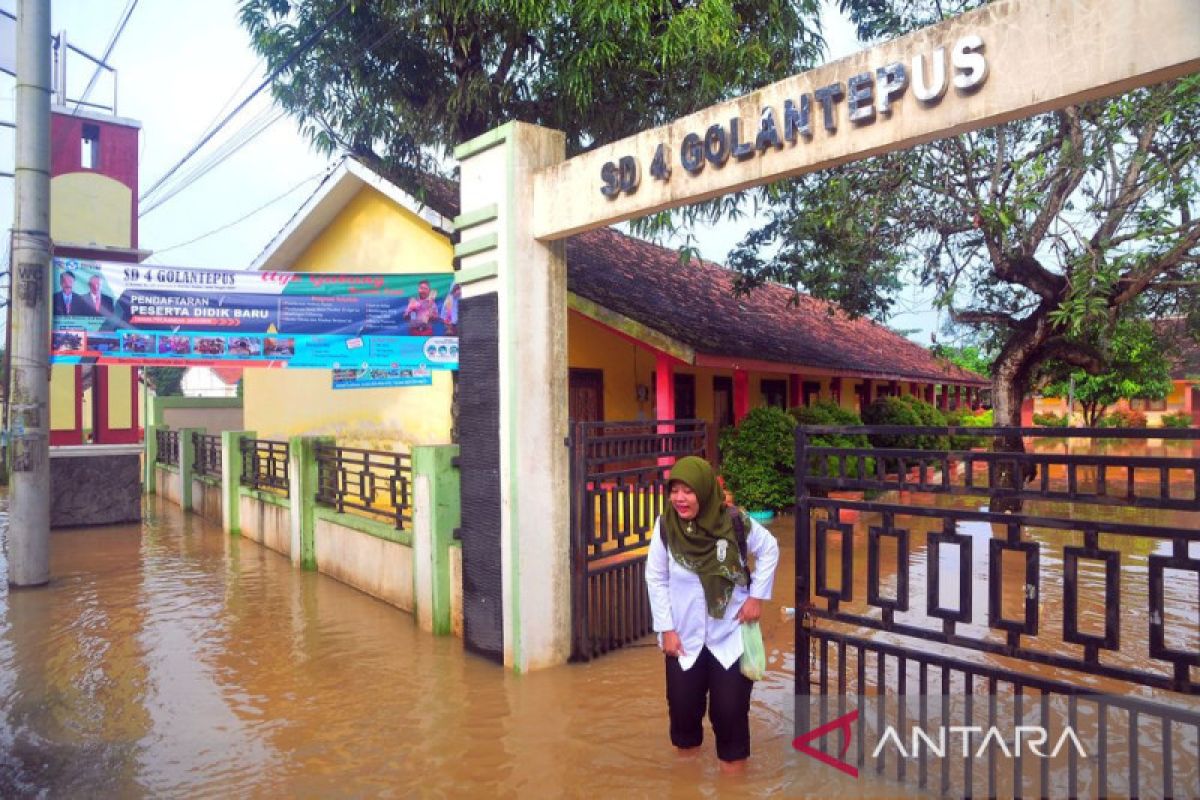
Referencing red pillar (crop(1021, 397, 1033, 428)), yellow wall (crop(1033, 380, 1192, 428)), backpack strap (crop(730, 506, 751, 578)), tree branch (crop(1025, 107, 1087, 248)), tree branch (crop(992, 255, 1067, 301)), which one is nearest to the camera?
backpack strap (crop(730, 506, 751, 578))

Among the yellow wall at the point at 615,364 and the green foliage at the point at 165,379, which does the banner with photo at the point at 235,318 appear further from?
the green foliage at the point at 165,379

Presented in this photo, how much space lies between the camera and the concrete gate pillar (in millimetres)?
5605

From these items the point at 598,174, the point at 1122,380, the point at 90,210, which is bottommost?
the point at 1122,380

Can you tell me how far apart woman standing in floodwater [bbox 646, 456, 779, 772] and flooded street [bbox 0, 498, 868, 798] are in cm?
48

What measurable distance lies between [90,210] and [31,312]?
4.79 meters

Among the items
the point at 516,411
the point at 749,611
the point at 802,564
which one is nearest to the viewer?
the point at 749,611

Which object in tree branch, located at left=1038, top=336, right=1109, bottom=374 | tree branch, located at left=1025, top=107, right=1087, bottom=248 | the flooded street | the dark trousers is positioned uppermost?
tree branch, located at left=1025, top=107, right=1087, bottom=248

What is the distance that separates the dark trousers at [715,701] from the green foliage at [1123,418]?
35266 mm

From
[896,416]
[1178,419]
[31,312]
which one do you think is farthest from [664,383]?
[1178,419]

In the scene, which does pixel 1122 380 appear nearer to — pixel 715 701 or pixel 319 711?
pixel 715 701

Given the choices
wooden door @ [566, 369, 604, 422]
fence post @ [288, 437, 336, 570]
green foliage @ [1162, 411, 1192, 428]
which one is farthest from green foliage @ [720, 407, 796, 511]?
green foliage @ [1162, 411, 1192, 428]

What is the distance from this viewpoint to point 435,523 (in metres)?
6.50

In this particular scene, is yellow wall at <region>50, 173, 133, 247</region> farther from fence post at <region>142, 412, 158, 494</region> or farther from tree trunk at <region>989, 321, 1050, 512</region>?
tree trunk at <region>989, 321, 1050, 512</region>

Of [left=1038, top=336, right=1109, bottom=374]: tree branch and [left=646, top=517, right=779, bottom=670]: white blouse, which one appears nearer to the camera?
[left=646, top=517, right=779, bottom=670]: white blouse
